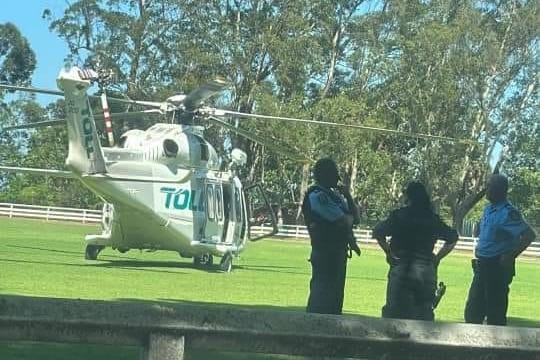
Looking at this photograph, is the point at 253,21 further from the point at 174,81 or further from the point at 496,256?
the point at 496,256

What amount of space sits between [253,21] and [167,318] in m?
47.1

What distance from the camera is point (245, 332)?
3021mm

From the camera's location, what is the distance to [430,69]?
159ft

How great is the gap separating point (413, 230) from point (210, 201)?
13676mm

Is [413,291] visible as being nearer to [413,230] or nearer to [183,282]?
[413,230]

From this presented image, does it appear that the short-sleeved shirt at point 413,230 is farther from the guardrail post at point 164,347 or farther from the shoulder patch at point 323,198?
the guardrail post at point 164,347

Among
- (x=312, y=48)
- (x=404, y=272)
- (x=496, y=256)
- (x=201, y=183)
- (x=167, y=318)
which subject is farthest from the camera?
(x=312, y=48)

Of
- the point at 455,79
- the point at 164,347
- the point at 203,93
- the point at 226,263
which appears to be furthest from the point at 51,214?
the point at 164,347

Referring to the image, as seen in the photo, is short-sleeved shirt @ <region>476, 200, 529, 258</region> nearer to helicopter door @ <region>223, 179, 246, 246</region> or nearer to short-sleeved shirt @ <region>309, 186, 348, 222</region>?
short-sleeved shirt @ <region>309, 186, 348, 222</region>

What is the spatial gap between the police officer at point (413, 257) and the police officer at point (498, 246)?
4.01ft

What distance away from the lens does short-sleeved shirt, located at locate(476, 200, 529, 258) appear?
7.73m

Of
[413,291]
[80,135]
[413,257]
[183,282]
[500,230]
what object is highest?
[80,135]

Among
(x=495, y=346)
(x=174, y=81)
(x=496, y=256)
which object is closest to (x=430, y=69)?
(x=174, y=81)

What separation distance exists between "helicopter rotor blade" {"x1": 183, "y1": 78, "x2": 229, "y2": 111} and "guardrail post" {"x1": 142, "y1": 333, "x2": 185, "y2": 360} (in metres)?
12.6
